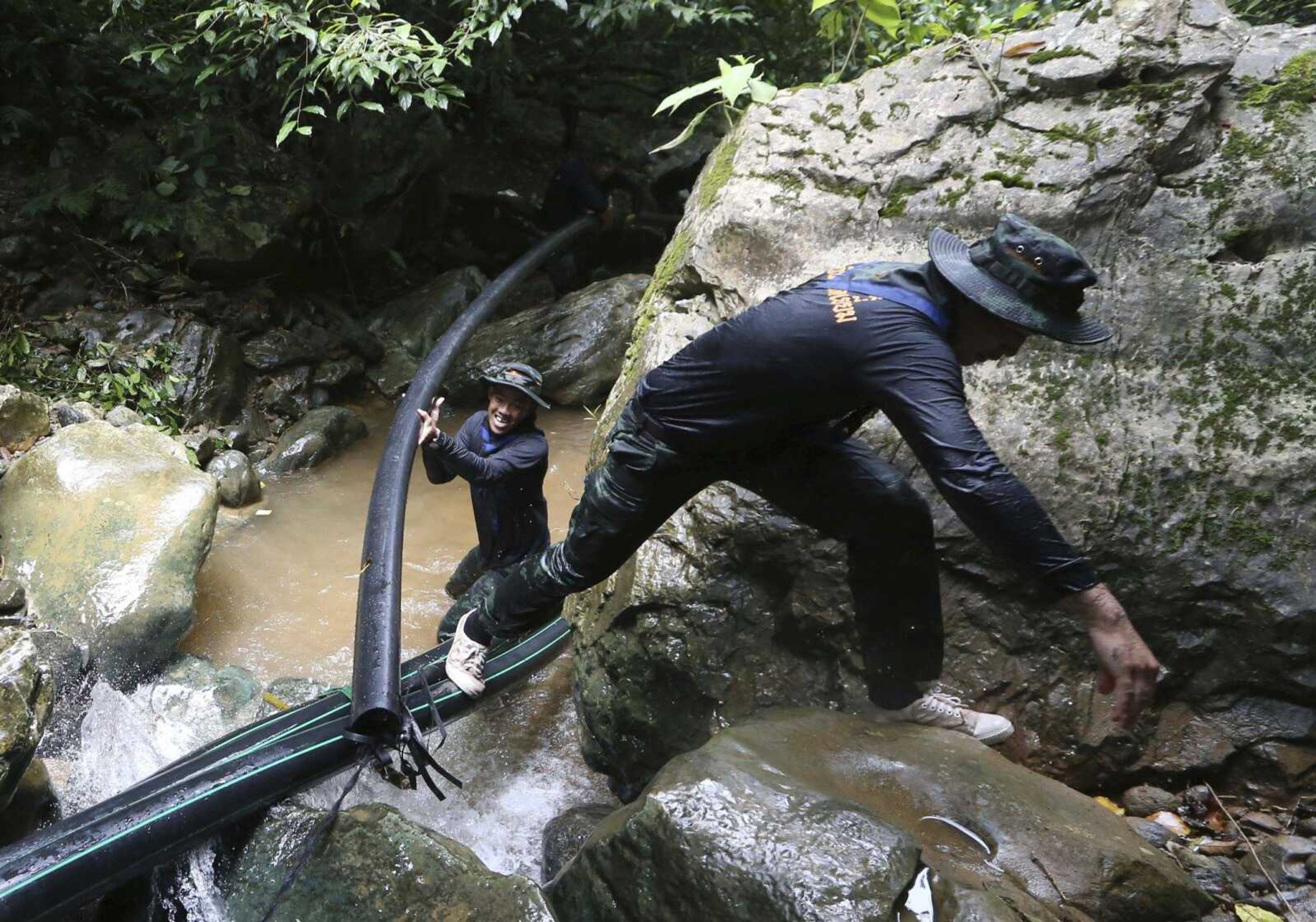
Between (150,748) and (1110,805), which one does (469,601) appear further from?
(1110,805)

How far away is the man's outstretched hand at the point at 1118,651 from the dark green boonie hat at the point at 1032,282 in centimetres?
66

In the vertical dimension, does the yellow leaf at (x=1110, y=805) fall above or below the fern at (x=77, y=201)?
below

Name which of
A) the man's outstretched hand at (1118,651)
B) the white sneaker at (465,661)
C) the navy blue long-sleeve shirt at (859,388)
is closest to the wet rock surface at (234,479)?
the white sneaker at (465,661)

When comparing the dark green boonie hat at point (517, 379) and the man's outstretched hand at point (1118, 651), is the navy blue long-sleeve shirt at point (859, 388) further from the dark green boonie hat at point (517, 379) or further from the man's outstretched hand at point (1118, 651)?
the dark green boonie hat at point (517, 379)

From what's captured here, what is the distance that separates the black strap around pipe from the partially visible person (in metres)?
3.33

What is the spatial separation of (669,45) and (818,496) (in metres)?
7.29

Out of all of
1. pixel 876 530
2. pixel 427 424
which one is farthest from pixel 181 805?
pixel 876 530

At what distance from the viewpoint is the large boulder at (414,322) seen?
8.24 metres

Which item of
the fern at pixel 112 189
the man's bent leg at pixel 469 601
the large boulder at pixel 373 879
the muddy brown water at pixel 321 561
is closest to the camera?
the large boulder at pixel 373 879

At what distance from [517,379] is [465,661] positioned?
134 cm

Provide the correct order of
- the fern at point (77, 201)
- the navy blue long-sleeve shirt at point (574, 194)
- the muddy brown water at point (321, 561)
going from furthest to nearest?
the navy blue long-sleeve shirt at point (574, 194), the fern at point (77, 201), the muddy brown water at point (321, 561)

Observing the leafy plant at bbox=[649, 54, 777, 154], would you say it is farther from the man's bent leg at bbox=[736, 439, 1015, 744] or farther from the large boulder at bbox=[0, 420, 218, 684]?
the large boulder at bbox=[0, 420, 218, 684]

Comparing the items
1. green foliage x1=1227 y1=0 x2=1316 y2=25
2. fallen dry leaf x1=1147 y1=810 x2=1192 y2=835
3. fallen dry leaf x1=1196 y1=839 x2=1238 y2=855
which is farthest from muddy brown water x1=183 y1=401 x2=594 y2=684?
green foliage x1=1227 y1=0 x2=1316 y2=25

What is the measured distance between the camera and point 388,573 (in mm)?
3650
